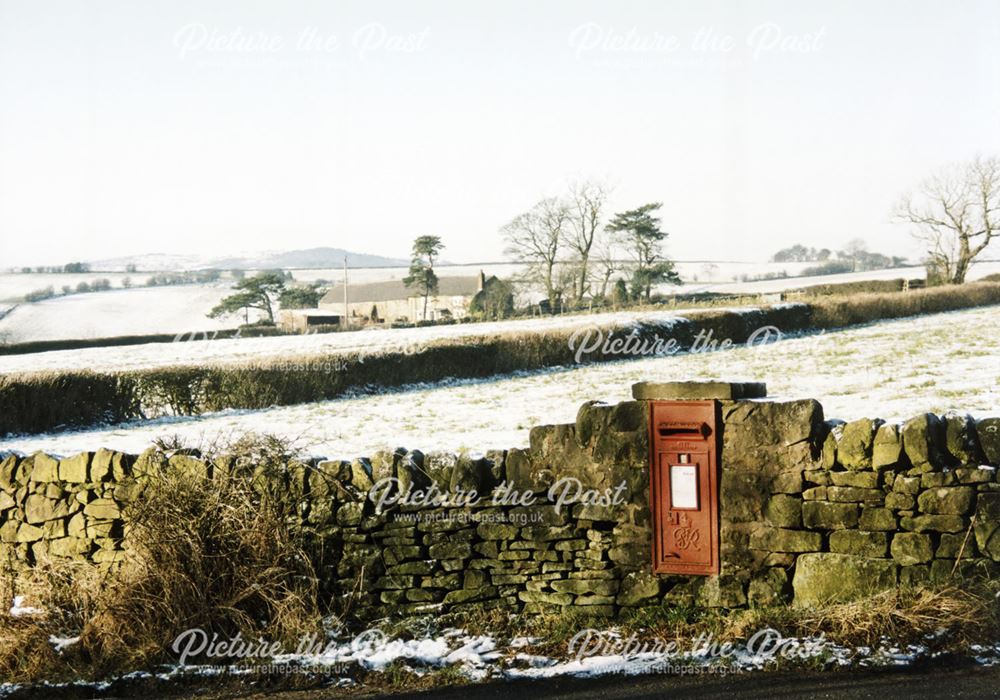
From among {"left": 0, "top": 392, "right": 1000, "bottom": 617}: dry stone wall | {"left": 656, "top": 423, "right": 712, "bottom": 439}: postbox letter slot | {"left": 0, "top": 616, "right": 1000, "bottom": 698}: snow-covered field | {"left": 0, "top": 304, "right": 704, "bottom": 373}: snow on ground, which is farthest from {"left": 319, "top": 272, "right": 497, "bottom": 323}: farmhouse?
{"left": 0, "top": 616, "right": 1000, "bottom": 698}: snow-covered field

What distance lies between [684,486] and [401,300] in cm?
2706

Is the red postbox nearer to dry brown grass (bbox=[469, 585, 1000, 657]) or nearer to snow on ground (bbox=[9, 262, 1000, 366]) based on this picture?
dry brown grass (bbox=[469, 585, 1000, 657])

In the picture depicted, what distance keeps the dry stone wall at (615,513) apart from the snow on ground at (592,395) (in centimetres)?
324

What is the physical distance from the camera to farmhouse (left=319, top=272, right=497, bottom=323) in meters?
31.4

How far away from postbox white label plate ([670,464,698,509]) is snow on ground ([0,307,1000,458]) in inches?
156

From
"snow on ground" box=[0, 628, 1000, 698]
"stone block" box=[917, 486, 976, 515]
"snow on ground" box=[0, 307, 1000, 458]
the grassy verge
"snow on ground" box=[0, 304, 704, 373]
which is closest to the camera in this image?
"snow on ground" box=[0, 628, 1000, 698]

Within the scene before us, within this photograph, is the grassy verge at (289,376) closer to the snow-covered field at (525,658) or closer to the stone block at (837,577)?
the snow-covered field at (525,658)

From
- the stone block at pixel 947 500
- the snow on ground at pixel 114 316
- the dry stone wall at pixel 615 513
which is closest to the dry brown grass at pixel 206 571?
the dry stone wall at pixel 615 513

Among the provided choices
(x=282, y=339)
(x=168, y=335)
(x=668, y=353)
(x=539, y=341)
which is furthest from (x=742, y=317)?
(x=168, y=335)

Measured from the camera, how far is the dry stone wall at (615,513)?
5957 millimetres

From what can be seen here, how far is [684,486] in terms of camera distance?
21.0 ft

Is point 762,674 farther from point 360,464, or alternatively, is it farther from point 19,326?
point 19,326

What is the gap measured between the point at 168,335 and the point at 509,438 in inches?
714

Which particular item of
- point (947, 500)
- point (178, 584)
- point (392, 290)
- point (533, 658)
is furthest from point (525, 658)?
point (392, 290)
